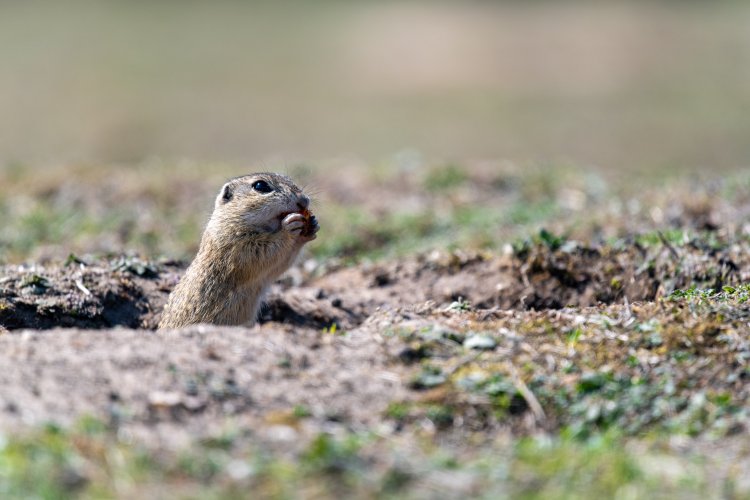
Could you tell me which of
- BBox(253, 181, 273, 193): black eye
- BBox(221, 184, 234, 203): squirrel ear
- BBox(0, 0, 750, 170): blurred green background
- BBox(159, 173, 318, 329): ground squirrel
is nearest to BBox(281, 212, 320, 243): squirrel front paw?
BBox(159, 173, 318, 329): ground squirrel

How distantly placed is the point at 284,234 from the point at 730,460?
129 inches

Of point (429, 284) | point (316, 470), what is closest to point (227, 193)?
point (429, 284)

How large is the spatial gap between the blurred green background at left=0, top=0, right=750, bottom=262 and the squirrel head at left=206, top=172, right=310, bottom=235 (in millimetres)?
1934

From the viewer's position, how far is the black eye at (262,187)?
6691mm

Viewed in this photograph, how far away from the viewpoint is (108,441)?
375cm

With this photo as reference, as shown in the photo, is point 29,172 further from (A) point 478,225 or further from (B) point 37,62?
(B) point 37,62

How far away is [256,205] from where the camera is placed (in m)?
6.64

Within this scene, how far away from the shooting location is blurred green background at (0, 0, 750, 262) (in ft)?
31.9

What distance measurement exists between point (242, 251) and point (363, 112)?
13.3m

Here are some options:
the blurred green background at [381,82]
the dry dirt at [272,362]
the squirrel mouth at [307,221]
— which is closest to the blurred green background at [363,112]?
the blurred green background at [381,82]

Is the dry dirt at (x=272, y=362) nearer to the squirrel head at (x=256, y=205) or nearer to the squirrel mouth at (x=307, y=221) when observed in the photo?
the squirrel head at (x=256, y=205)

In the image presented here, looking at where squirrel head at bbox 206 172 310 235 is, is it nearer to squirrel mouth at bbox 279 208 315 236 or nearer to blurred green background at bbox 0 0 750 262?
squirrel mouth at bbox 279 208 315 236

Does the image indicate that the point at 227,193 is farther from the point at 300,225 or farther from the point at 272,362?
the point at 272,362

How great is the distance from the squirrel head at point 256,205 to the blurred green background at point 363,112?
193 cm
